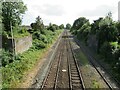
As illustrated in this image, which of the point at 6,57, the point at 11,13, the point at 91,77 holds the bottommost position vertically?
the point at 91,77

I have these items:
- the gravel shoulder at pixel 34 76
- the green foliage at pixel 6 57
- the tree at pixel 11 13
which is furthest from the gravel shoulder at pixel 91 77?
the tree at pixel 11 13

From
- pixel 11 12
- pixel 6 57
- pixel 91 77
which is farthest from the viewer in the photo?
pixel 11 12

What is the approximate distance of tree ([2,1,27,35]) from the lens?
25.9 meters

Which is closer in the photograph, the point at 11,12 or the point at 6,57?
the point at 6,57

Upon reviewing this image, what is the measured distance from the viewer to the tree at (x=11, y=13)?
2589cm

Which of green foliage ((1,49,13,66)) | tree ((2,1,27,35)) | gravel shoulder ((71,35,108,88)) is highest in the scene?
tree ((2,1,27,35))

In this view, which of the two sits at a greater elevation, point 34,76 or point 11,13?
point 11,13

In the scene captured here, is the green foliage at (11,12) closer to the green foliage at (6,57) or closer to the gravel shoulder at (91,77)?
the green foliage at (6,57)

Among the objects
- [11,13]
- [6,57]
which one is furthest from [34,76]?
[11,13]

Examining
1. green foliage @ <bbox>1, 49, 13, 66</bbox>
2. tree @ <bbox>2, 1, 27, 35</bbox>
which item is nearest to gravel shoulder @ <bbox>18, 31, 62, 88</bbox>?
green foliage @ <bbox>1, 49, 13, 66</bbox>

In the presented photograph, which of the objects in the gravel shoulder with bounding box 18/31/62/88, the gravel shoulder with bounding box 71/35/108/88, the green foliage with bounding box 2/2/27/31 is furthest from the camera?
the green foliage with bounding box 2/2/27/31

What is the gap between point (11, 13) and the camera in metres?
26.4

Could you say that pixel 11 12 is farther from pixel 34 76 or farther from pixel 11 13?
Result: pixel 34 76

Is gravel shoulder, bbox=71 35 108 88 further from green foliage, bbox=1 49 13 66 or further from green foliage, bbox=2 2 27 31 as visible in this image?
green foliage, bbox=2 2 27 31
